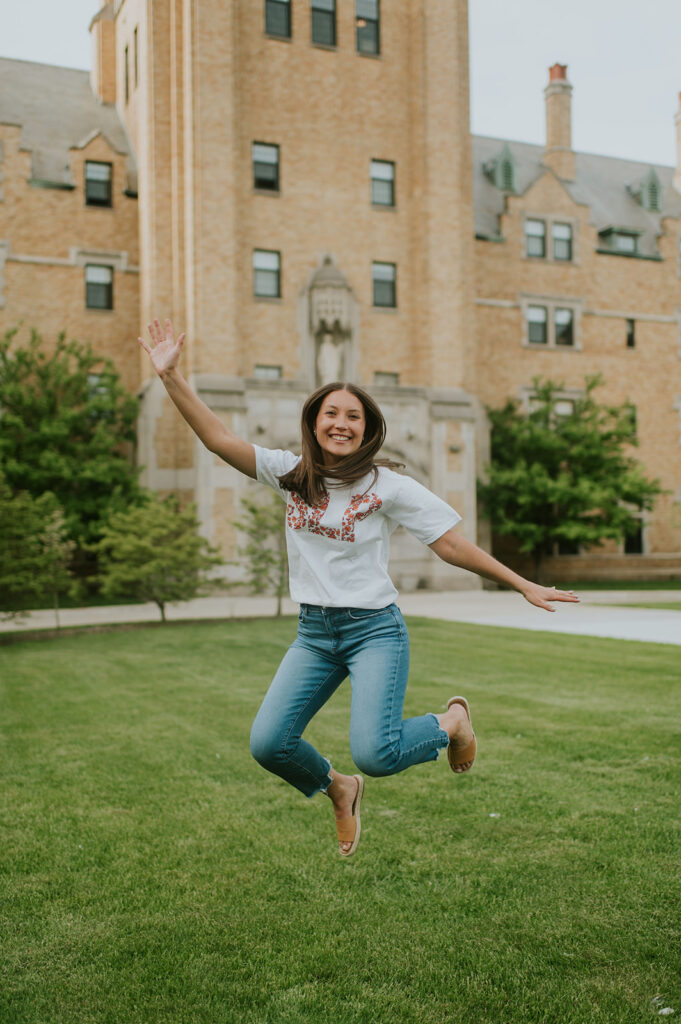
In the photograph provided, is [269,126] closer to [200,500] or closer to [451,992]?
[200,500]

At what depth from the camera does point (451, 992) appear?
10.9 ft

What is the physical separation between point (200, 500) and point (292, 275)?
8.27 meters

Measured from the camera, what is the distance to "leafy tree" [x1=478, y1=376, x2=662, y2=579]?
29844 millimetres

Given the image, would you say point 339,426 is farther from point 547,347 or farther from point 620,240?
point 620,240

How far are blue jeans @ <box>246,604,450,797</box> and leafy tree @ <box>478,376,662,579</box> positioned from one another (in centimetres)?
2598

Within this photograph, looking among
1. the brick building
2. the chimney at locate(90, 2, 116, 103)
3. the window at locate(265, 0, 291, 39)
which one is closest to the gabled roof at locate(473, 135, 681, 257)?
the brick building

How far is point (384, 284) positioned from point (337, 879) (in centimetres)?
2862

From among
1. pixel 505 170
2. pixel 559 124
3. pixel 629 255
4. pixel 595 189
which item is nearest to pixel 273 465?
pixel 505 170

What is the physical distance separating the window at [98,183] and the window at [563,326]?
17.3m

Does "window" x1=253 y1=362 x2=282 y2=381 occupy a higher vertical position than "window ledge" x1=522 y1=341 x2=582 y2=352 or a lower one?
lower

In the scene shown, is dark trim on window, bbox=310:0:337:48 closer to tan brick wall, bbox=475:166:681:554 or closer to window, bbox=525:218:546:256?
tan brick wall, bbox=475:166:681:554

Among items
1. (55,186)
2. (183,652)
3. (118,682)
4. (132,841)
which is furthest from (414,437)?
(132,841)

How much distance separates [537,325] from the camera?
36.8 metres

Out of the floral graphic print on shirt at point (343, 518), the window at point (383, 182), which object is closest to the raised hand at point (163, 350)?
the floral graphic print on shirt at point (343, 518)
